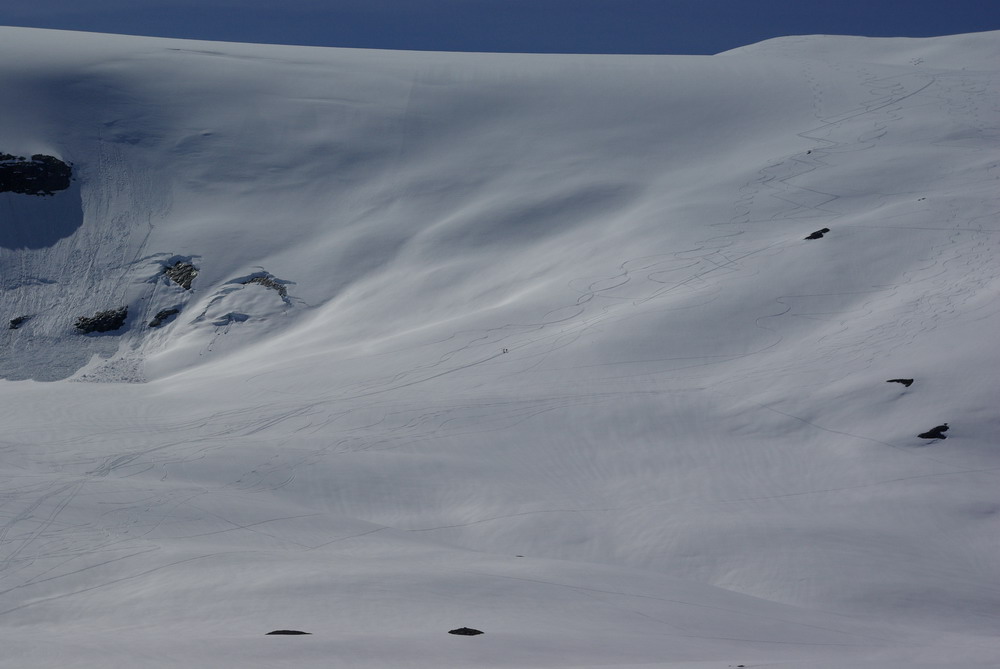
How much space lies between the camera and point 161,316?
26.7 metres

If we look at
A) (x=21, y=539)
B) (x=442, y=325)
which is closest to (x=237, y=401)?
(x=442, y=325)

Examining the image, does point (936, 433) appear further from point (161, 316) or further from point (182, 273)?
point (182, 273)

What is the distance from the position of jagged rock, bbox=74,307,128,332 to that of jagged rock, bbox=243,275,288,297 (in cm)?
365

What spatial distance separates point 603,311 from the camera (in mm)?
21094

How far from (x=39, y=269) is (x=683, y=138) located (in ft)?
69.7

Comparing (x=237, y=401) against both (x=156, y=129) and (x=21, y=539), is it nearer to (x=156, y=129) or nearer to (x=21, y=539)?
(x=21, y=539)

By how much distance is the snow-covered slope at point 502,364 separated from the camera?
36.9 feet

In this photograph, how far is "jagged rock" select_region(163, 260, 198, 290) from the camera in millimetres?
27719

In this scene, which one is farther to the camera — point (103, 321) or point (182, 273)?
point (182, 273)

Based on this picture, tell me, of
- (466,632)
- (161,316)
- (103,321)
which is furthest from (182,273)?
(466,632)

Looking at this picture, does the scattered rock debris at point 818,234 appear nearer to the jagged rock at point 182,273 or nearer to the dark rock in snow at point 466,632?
the dark rock in snow at point 466,632

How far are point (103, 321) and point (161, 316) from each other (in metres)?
1.70

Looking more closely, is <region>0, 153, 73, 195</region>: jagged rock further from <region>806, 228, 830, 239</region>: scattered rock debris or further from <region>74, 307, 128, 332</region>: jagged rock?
<region>806, 228, 830, 239</region>: scattered rock debris

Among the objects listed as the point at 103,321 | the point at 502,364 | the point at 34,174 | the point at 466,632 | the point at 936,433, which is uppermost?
the point at 34,174
